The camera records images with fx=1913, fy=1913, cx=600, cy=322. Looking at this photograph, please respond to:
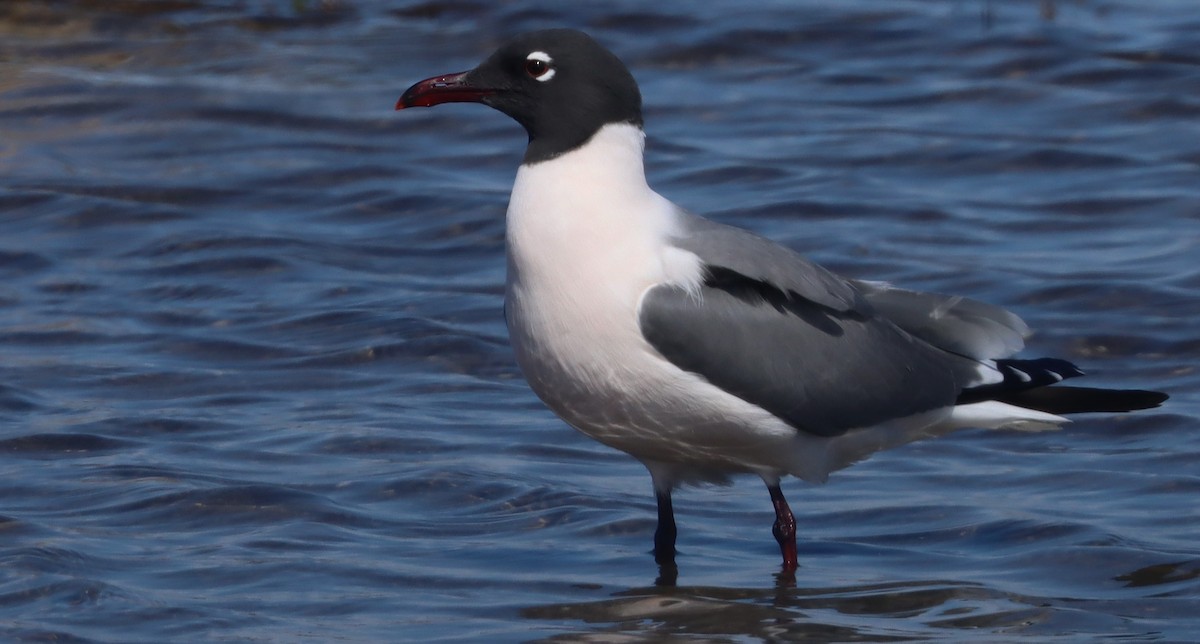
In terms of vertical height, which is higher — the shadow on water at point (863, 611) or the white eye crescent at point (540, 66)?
the white eye crescent at point (540, 66)

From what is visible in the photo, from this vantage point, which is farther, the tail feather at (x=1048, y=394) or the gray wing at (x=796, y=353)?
the tail feather at (x=1048, y=394)

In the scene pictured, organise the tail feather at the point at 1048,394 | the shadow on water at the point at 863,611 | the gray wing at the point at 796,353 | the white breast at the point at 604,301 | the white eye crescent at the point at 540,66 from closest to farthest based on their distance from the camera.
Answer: the shadow on water at the point at 863,611 < the white breast at the point at 604,301 < the gray wing at the point at 796,353 < the white eye crescent at the point at 540,66 < the tail feather at the point at 1048,394

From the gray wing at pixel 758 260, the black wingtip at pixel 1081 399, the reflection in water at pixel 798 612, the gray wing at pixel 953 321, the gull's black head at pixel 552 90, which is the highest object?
the gull's black head at pixel 552 90

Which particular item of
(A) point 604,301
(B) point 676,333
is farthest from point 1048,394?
(A) point 604,301

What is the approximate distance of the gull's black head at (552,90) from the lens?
564cm

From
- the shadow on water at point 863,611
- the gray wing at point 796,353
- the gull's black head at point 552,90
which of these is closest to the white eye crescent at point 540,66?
the gull's black head at point 552,90

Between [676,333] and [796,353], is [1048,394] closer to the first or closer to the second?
[796,353]

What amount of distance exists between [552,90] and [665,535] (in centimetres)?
139

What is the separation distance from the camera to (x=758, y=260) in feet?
18.6

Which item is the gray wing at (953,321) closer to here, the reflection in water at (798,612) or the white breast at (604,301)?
the white breast at (604,301)

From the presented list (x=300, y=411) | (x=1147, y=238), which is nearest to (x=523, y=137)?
(x=1147, y=238)

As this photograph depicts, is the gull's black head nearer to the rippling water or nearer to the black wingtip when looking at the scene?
the rippling water

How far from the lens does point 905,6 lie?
14.1m

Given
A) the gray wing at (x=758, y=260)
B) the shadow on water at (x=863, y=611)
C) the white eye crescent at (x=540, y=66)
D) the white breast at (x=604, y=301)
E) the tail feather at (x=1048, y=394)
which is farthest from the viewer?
the tail feather at (x=1048, y=394)
